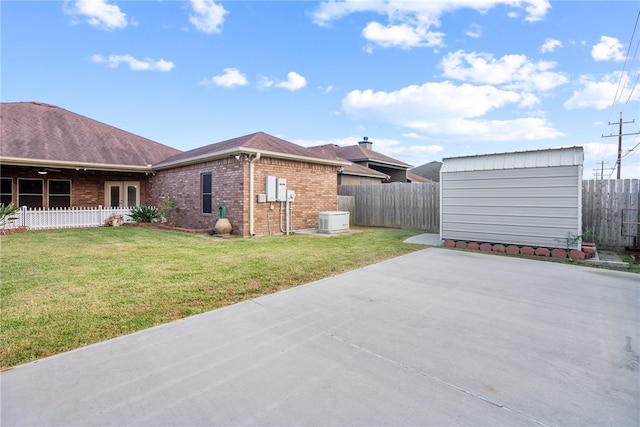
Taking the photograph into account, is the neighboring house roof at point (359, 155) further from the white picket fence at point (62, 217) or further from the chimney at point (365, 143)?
the white picket fence at point (62, 217)

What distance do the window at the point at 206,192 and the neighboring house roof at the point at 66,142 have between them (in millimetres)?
4705

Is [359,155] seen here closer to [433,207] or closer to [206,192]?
[433,207]

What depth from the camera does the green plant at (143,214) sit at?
14.2 m

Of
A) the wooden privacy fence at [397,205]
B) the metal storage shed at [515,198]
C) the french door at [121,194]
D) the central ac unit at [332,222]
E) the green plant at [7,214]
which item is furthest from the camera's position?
the french door at [121,194]

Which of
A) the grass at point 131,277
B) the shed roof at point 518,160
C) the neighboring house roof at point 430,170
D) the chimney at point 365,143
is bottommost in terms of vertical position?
the grass at point 131,277

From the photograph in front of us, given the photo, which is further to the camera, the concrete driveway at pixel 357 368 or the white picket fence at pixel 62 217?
the white picket fence at pixel 62 217

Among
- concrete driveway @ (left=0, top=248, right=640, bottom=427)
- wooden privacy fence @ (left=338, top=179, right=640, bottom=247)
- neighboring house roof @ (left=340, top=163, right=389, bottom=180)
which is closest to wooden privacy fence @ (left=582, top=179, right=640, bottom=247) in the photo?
wooden privacy fence @ (left=338, top=179, right=640, bottom=247)

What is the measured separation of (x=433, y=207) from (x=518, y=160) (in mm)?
4661

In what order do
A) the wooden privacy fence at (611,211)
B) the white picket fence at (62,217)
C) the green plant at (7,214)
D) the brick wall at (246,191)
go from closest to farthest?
1. the wooden privacy fence at (611,211)
2. the brick wall at (246,191)
3. the green plant at (7,214)
4. the white picket fence at (62,217)

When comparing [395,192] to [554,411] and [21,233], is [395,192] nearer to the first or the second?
[554,411]

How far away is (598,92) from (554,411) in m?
19.0

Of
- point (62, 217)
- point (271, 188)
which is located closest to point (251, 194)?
point (271, 188)

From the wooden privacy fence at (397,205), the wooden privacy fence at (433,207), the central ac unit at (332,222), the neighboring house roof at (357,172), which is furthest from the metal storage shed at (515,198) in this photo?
the neighboring house roof at (357,172)

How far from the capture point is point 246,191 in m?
10.2
